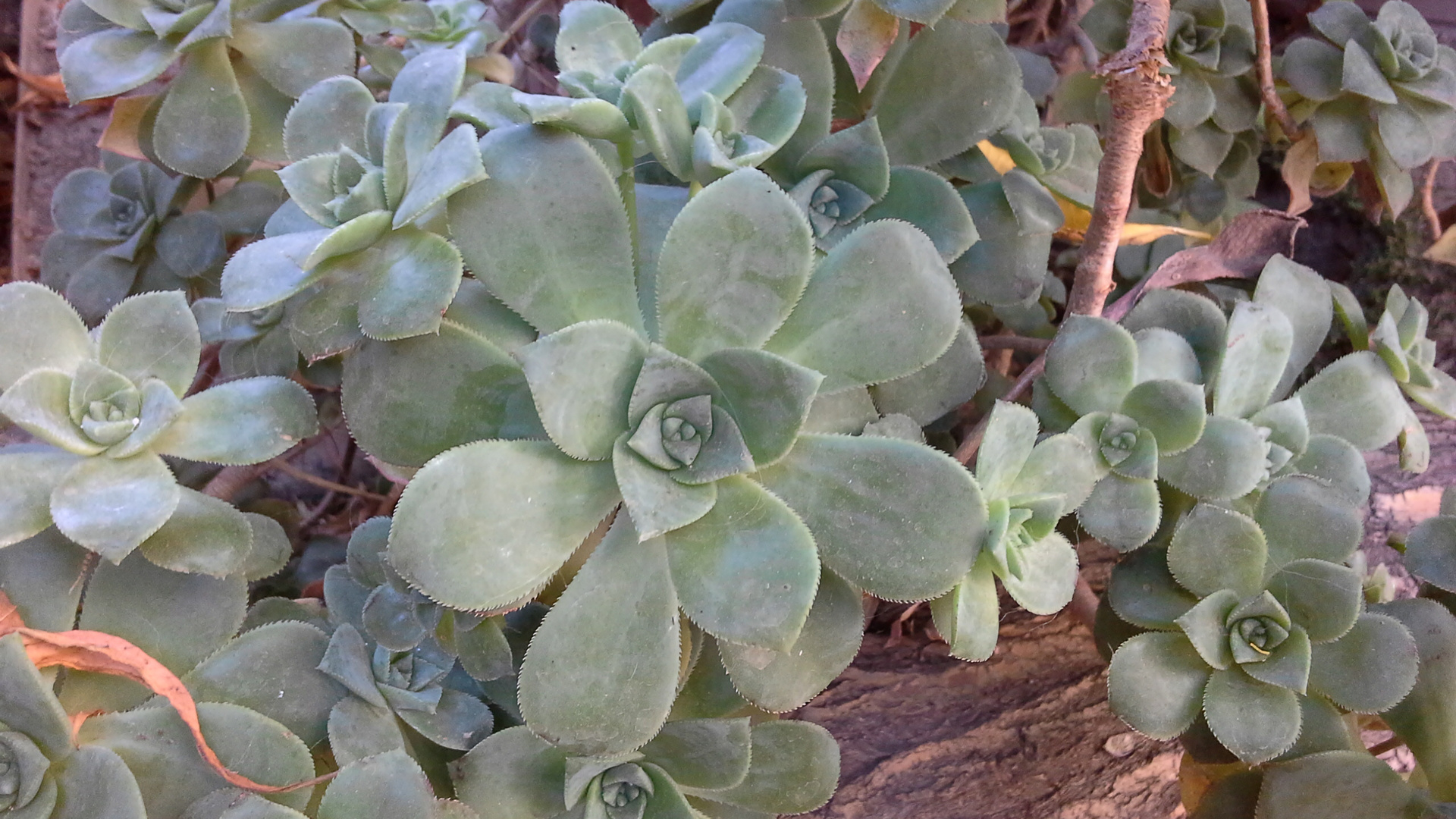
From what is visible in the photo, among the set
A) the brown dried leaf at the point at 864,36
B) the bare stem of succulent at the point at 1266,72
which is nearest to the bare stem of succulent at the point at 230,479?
the brown dried leaf at the point at 864,36

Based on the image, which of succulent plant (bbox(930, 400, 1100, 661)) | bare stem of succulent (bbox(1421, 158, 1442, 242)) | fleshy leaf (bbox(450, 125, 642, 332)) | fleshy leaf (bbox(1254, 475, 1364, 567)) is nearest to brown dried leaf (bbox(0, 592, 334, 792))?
fleshy leaf (bbox(450, 125, 642, 332))

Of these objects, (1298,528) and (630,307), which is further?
(1298,528)

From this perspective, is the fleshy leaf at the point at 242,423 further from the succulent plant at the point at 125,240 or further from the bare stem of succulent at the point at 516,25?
the bare stem of succulent at the point at 516,25

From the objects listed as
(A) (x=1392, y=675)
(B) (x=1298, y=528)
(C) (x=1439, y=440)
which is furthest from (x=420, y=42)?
(C) (x=1439, y=440)

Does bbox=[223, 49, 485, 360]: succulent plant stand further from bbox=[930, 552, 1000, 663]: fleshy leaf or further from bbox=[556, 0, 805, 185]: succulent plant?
bbox=[930, 552, 1000, 663]: fleshy leaf

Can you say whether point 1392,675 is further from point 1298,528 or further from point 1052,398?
point 1052,398
